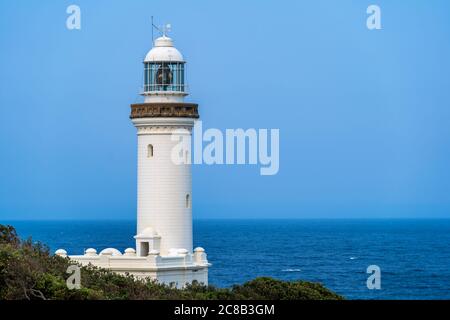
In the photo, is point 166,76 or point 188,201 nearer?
point 166,76

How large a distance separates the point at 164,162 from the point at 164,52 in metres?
3.84

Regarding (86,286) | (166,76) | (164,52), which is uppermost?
(164,52)

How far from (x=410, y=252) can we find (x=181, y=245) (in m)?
84.3

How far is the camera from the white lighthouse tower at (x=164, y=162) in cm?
4766

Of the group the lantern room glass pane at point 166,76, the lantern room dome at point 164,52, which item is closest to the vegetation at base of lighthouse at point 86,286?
the lantern room glass pane at point 166,76

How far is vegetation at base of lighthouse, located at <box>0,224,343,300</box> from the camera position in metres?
35.8

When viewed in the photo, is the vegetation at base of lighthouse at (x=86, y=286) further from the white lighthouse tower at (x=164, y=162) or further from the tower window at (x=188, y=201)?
the tower window at (x=188, y=201)

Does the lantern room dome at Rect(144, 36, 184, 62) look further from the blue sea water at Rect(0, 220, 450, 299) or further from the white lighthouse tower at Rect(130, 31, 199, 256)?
the blue sea water at Rect(0, 220, 450, 299)

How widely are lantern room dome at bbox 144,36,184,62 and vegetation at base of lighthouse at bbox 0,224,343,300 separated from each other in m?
8.11

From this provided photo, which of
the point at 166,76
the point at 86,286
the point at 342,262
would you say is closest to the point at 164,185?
the point at 166,76

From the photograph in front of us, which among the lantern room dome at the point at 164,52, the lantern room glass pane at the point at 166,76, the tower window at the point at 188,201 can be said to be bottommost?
the tower window at the point at 188,201

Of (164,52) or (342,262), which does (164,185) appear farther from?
(342,262)

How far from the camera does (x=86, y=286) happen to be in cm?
3916

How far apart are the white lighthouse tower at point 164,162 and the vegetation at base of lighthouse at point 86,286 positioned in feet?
10.4
